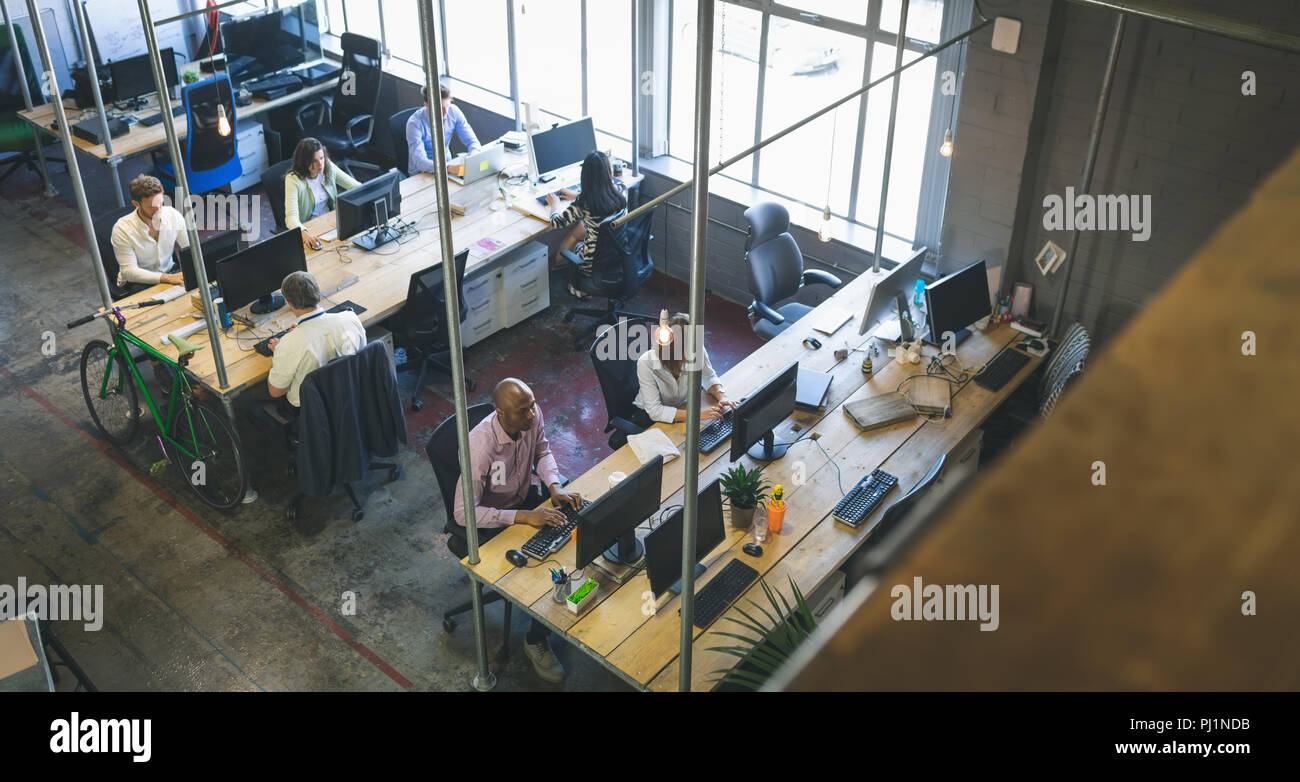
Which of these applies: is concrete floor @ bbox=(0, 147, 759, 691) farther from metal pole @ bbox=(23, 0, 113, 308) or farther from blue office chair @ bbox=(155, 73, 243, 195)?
blue office chair @ bbox=(155, 73, 243, 195)

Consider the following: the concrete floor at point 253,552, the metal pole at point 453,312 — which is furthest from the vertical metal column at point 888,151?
the metal pole at point 453,312

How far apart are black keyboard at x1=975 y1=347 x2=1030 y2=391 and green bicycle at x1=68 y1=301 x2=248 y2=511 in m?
4.13

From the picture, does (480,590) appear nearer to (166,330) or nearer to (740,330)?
(166,330)

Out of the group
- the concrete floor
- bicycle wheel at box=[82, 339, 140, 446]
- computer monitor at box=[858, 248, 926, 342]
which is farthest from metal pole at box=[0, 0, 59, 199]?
computer monitor at box=[858, 248, 926, 342]

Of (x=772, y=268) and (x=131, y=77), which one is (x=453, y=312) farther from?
(x=131, y=77)

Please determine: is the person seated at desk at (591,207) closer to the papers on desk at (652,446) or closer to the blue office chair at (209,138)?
the papers on desk at (652,446)

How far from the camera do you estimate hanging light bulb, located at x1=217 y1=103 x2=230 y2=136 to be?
306 inches

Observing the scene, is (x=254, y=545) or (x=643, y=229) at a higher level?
(x=643, y=229)

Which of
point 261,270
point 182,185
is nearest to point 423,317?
point 261,270

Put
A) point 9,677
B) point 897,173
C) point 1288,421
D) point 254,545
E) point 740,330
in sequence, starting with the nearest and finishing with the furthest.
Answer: point 1288,421
point 9,677
point 254,545
point 897,173
point 740,330

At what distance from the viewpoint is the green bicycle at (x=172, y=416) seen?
6293 millimetres

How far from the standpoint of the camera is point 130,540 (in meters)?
6.24

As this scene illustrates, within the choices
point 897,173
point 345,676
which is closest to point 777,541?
point 345,676
